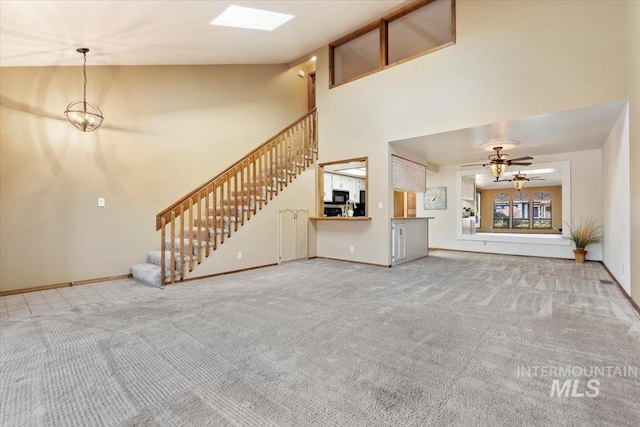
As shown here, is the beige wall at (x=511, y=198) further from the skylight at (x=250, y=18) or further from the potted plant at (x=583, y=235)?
the skylight at (x=250, y=18)

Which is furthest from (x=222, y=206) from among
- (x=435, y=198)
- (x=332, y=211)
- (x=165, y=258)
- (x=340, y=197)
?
(x=435, y=198)

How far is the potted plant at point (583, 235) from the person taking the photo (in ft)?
20.1

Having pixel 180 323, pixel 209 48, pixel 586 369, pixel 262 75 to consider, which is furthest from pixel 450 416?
pixel 262 75

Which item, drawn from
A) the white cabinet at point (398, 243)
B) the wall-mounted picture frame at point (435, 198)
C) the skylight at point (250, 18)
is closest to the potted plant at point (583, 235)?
the wall-mounted picture frame at point (435, 198)

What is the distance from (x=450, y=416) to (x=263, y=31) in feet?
19.4

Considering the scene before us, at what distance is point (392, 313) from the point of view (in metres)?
3.05

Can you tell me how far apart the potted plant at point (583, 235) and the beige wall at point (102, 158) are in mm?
7078

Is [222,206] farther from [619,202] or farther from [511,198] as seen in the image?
[511,198]

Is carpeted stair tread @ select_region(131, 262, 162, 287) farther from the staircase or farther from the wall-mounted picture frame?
the wall-mounted picture frame

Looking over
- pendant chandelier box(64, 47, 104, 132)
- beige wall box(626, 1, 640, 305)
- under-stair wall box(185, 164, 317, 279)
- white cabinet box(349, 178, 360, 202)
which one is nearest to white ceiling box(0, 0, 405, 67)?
pendant chandelier box(64, 47, 104, 132)

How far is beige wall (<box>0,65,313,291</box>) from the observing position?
410 centimetres

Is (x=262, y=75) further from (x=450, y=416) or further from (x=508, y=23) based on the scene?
(x=450, y=416)

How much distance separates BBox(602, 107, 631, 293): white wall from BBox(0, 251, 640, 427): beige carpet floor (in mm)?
572

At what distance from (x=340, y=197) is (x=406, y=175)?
3.12 metres
